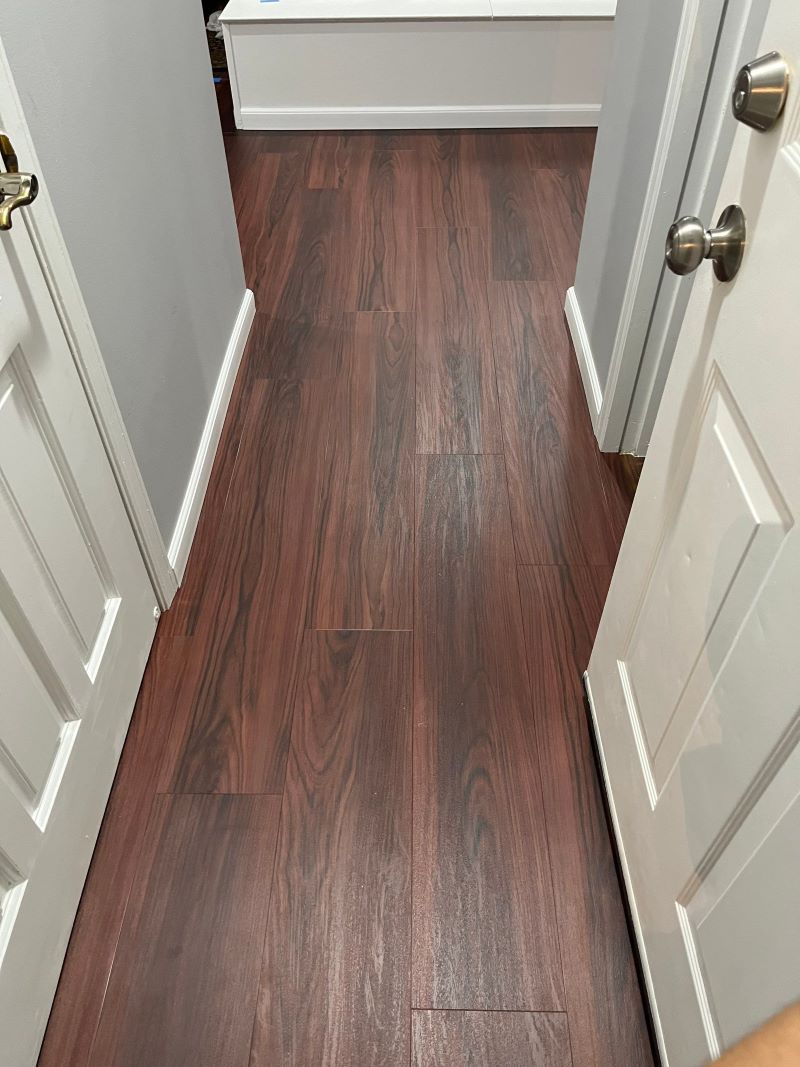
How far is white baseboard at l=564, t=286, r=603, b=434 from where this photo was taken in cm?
203

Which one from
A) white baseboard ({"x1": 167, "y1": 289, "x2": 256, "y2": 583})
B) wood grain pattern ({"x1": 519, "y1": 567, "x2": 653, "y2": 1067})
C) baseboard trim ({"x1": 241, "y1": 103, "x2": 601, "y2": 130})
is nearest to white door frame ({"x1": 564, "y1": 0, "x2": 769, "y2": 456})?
wood grain pattern ({"x1": 519, "y1": 567, "x2": 653, "y2": 1067})

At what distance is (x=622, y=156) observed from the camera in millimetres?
1800

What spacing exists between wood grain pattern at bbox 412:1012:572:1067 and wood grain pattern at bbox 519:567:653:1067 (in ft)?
0.09

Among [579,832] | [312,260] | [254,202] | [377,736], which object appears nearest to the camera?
[579,832]

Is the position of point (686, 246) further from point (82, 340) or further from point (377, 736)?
point (377, 736)

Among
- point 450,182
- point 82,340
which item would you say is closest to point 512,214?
point 450,182

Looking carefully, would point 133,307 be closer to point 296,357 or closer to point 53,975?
point 296,357

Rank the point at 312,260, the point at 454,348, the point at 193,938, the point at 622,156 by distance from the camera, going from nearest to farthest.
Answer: the point at 193,938, the point at 622,156, the point at 454,348, the point at 312,260

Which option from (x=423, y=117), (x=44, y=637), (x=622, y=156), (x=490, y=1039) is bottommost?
(x=490, y=1039)

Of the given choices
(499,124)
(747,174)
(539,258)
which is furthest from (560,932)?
(499,124)

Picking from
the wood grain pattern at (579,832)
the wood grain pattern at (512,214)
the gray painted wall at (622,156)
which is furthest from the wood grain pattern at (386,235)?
the wood grain pattern at (579,832)

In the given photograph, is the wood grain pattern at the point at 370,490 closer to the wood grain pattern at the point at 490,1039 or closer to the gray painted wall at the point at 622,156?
the gray painted wall at the point at 622,156

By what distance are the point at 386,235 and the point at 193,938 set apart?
2.19m

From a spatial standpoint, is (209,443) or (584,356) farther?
(584,356)
